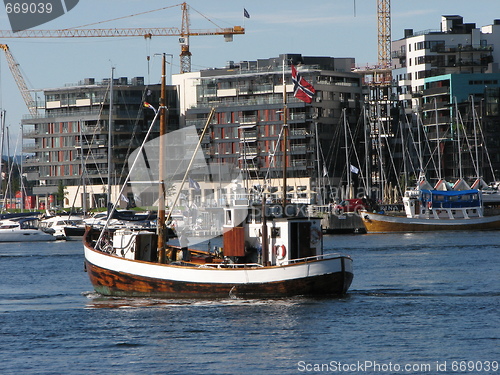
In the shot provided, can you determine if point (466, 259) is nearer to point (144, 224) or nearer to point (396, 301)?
point (396, 301)

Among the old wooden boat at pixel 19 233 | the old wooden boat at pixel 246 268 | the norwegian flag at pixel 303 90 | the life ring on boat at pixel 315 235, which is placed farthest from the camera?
the old wooden boat at pixel 19 233

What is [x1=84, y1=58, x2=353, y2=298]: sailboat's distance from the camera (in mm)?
50812

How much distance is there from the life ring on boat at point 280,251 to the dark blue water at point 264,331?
2401 millimetres

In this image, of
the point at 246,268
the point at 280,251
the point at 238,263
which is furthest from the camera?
the point at 238,263

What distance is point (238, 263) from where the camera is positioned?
176ft

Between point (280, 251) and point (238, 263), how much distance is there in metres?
2.70

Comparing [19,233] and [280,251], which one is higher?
[280,251]

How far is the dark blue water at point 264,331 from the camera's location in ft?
127

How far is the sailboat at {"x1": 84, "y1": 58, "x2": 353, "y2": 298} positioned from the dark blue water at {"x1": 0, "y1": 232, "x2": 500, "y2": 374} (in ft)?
2.32

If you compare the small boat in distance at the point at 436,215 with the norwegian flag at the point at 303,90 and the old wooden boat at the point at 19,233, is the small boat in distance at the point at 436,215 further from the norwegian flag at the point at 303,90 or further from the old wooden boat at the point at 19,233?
the norwegian flag at the point at 303,90

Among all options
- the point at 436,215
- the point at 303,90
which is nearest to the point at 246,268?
the point at 303,90

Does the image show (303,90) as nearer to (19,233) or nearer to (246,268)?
(246,268)

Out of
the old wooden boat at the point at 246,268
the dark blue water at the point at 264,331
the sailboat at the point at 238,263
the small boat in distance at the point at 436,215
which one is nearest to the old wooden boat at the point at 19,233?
the small boat in distance at the point at 436,215

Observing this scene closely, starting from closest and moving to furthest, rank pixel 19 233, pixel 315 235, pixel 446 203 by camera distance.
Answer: pixel 315 235 < pixel 19 233 < pixel 446 203
